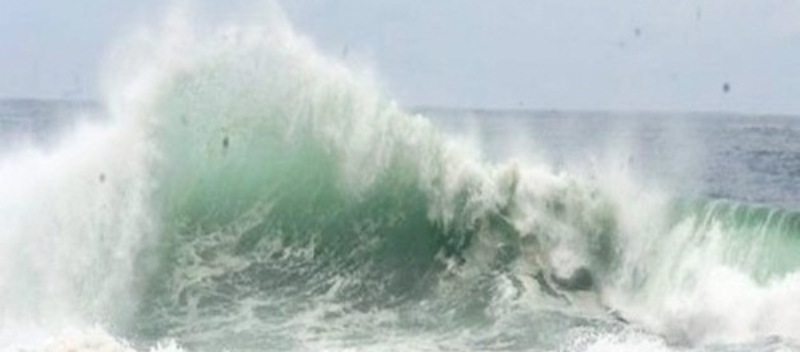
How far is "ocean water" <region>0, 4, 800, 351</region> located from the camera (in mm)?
15117

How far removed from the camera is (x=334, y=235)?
1762 cm

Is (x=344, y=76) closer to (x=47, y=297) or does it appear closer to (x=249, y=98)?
(x=249, y=98)

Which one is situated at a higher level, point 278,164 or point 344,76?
point 344,76

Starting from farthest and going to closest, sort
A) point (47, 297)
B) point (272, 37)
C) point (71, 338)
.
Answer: point (272, 37) < point (47, 297) < point (71, 338)

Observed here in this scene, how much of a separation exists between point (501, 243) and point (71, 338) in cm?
581

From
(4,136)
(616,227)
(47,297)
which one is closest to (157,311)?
(47,297)

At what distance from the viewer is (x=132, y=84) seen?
58.6 feet

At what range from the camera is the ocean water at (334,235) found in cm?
1512

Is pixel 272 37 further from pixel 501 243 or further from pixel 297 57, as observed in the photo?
pixel 501 243

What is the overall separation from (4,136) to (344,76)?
3310 cm

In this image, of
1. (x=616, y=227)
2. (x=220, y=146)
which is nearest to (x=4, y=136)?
(x=220, y=146)

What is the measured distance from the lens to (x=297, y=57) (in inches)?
716

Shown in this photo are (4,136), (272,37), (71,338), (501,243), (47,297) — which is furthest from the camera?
(4,136)

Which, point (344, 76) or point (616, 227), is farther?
point (344, 76)
